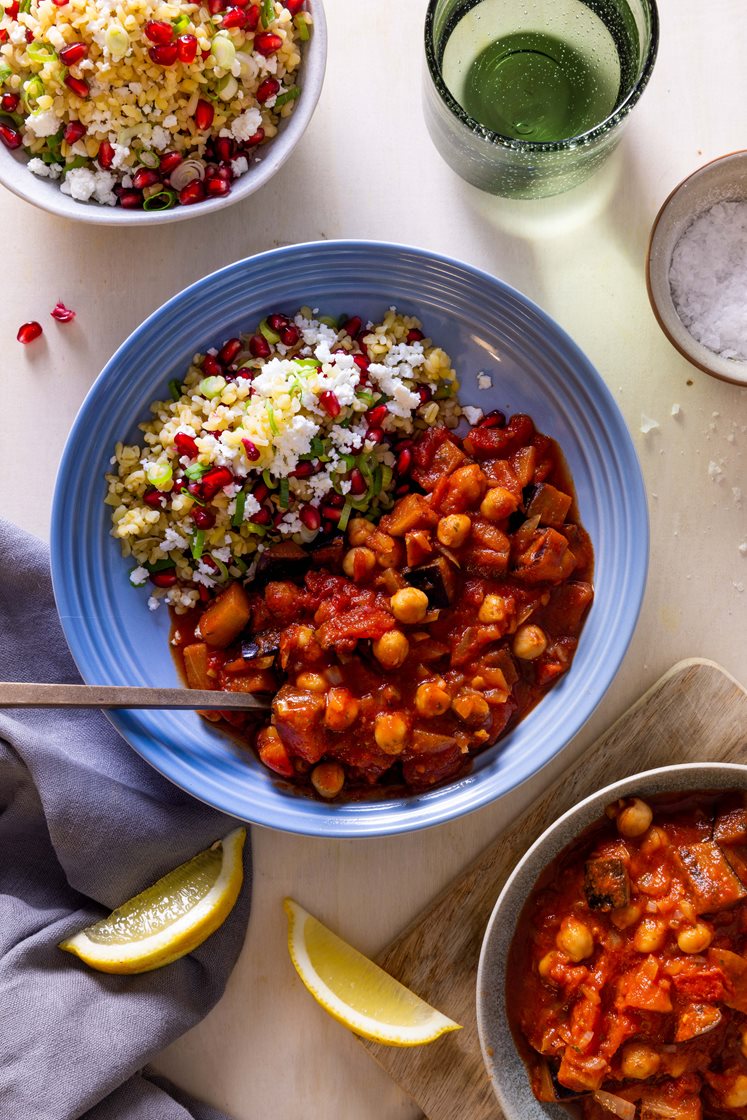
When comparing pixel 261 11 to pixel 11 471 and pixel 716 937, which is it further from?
pixel 716 937

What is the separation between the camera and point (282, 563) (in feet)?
9.85

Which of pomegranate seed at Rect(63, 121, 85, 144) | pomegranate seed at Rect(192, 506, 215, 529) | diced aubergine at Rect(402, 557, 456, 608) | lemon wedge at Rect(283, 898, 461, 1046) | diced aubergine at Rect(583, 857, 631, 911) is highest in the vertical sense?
pomegranate seed at Rect(63, 121, 85, 144)

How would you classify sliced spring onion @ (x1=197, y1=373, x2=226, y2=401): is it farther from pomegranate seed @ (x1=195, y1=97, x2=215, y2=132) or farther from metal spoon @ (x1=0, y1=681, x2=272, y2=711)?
metal spoon @ (x1=0, y1=681, x2=272, y2=711)

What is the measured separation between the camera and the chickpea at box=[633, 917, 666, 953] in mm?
2854

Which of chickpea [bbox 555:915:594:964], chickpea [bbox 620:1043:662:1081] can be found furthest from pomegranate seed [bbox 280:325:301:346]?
chickpea [bbox 620:1043:662:1081]

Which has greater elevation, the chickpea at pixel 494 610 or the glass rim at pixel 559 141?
the glass rim at pixel 559 141

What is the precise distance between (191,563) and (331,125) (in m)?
1.60

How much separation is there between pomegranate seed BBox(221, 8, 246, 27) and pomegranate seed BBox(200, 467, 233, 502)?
131cm

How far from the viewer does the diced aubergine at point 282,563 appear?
9.78ft

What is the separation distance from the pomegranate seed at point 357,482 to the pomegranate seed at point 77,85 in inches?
54.3

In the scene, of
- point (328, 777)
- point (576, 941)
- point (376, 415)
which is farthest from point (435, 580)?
point (576, 941)

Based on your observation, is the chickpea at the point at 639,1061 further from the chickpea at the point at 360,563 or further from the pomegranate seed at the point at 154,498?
the pomegranate seed at the point at 154,498

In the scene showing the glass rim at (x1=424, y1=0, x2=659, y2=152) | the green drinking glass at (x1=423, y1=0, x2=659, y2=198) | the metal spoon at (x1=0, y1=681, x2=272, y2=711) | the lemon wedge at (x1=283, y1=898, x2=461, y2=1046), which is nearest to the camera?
the metal spoon at (x1=0, y1=681, x2=272, y2=711)

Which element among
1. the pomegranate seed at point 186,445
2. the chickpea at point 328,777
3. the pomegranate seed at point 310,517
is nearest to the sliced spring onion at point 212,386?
the pomegranate seed at point 186,445
